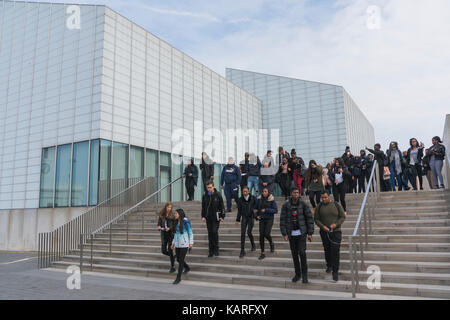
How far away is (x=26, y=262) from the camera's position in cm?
1237

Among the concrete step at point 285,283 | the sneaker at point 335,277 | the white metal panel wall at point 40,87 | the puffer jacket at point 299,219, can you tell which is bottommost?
the concrete step at point 285,283

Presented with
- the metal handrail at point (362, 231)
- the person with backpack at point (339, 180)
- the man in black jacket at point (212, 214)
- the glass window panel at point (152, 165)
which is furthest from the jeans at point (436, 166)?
the glass window panel at point (152, 165)

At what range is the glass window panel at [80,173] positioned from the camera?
51.0ft

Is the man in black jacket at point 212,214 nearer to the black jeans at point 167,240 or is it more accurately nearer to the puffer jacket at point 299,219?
the black jeans at point 167,240

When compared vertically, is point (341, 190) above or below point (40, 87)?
below

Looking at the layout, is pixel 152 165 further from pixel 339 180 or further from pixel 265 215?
pixel 265 215

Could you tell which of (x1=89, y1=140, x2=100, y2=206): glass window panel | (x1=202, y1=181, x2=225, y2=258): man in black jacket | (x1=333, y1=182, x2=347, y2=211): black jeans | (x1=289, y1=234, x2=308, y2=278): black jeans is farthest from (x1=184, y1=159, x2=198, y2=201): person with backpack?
(x1=289, y1=234, x2=308, y2=278): black jeans

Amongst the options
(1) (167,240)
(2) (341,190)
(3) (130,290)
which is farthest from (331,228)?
(3) (130,290)

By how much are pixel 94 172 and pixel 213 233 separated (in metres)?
8.50

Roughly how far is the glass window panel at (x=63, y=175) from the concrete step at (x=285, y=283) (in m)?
7.58

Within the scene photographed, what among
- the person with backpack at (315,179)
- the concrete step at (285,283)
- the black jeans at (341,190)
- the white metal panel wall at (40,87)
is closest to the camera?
the concrete step at (285,283)

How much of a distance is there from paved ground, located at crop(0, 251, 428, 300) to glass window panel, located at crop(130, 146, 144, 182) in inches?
315

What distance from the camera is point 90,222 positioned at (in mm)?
13180
